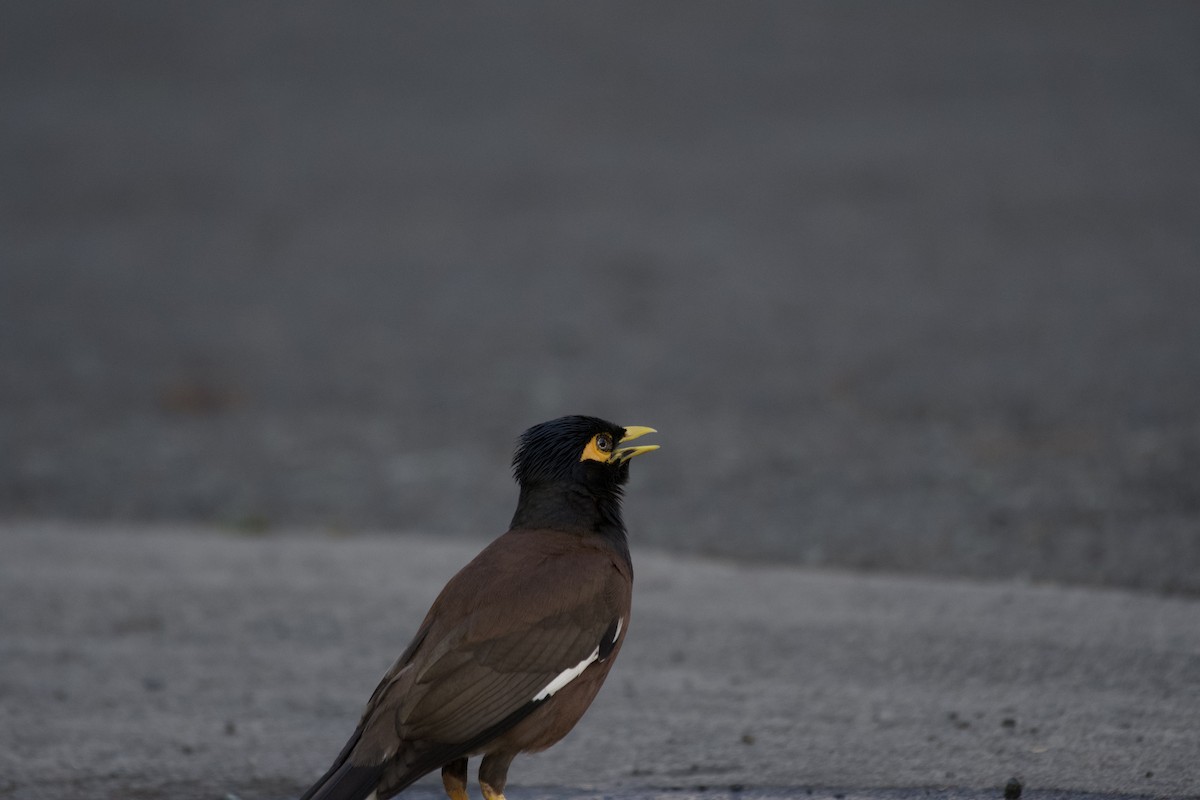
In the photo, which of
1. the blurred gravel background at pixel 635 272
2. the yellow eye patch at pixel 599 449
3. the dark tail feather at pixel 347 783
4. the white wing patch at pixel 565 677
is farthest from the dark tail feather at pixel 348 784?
the blurred gravel background at pixel 635 272

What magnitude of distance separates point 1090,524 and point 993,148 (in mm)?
9779

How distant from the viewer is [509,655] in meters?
4.82

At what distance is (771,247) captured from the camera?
1622 centimetres

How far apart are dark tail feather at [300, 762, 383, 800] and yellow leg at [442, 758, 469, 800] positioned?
0.40 m

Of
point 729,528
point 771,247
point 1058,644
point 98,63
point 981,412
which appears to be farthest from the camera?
point 98,63

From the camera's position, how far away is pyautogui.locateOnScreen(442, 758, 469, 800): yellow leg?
482cm

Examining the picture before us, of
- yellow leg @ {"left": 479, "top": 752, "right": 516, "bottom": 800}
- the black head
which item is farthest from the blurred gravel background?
yellow leg @ {"left": 479, "top": 752, "right": 516, "bottom": 800}

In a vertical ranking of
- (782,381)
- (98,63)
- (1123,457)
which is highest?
(98,63)

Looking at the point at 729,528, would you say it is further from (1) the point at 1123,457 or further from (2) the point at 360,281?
(2) the point at 360,281

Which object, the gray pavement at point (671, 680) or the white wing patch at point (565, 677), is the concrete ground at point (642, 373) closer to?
the gray pavement at point (671, 680)

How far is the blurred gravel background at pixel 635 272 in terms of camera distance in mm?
10375

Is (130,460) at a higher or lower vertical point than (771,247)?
lower

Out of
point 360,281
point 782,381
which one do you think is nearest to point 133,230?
point 360,281

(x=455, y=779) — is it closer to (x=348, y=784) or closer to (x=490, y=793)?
(x=490, y=793)
